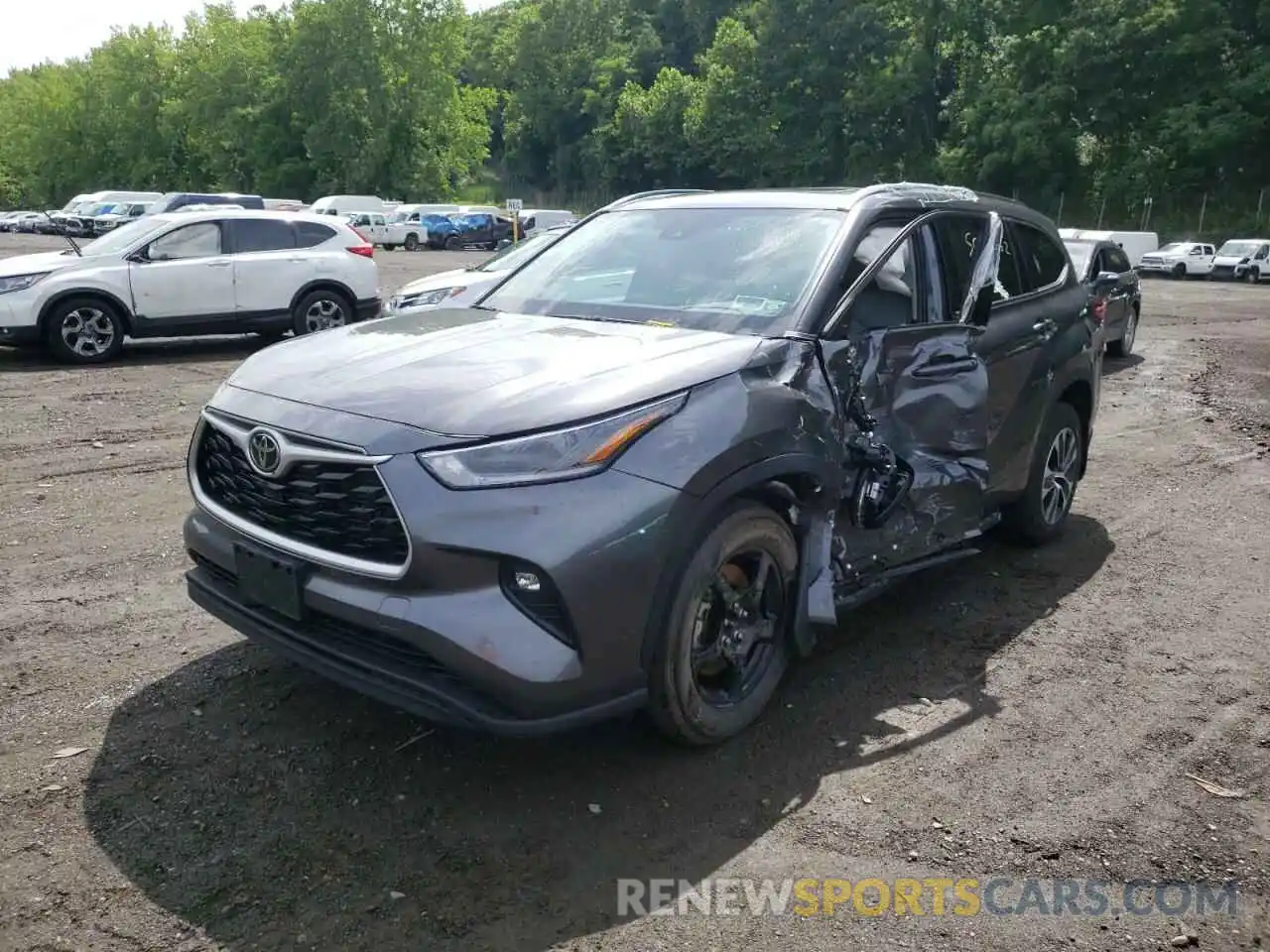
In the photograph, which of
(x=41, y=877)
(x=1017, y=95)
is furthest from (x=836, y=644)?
(x=1017, y=95)

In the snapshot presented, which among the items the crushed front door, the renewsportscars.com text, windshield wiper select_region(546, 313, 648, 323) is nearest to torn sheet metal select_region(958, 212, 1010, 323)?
the crushed front door

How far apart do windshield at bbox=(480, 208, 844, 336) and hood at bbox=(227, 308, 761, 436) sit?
186 mm

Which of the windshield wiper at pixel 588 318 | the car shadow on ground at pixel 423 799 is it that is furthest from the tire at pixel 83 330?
the windshield wiper at pixel 588 318

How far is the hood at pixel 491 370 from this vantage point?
314 cm

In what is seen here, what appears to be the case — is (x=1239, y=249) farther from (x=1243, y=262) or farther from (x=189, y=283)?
(x=189, y=283)

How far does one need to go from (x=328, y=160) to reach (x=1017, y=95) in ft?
135

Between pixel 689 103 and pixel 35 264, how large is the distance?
2520 inches

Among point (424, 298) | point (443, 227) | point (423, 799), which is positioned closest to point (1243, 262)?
point (443, 227)

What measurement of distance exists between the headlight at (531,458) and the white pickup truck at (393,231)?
43318 millimetres

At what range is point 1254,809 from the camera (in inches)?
134

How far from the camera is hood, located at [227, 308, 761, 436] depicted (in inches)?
124

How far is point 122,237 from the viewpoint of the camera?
1212cm

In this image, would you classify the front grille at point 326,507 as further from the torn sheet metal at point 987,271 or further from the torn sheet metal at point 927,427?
the torn sheet metal at point 987,271

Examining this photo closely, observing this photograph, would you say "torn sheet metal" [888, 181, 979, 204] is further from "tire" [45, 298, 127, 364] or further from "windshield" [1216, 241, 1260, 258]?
"windshield" [1216, 241, 1260, 258]
